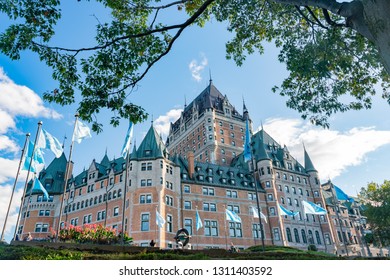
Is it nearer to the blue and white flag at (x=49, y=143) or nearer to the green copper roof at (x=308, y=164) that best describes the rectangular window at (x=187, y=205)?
the blue and white flag at (x=49, y=143)

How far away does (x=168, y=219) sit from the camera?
133ft

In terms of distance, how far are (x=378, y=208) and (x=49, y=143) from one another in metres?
45.6

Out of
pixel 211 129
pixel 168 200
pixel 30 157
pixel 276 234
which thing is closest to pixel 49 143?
pixel 30 157

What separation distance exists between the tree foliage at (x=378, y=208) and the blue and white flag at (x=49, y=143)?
44556mm

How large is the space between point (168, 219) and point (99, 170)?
16165 mm

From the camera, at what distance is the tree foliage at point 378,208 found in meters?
43.4

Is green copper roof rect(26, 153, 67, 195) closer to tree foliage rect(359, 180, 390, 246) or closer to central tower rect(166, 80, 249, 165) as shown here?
central tower rect(166, 80, 249, 165)

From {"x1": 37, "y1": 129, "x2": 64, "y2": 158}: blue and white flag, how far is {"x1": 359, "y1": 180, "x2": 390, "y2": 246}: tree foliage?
146 feet

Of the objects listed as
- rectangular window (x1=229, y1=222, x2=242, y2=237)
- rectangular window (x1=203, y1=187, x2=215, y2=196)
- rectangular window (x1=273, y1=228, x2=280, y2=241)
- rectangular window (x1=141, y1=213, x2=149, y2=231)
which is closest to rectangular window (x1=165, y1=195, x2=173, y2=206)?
rectangular window (x1=141, y1=213, x2=149, y2=231)

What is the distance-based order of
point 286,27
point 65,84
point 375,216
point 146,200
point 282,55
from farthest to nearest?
point 375,216 < point 146,200 < point 286,27 < point 282,55 < point 65,84

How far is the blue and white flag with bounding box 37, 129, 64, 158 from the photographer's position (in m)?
22.0

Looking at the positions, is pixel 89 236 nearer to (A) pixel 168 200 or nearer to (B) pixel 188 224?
(A) pixel 168 200
